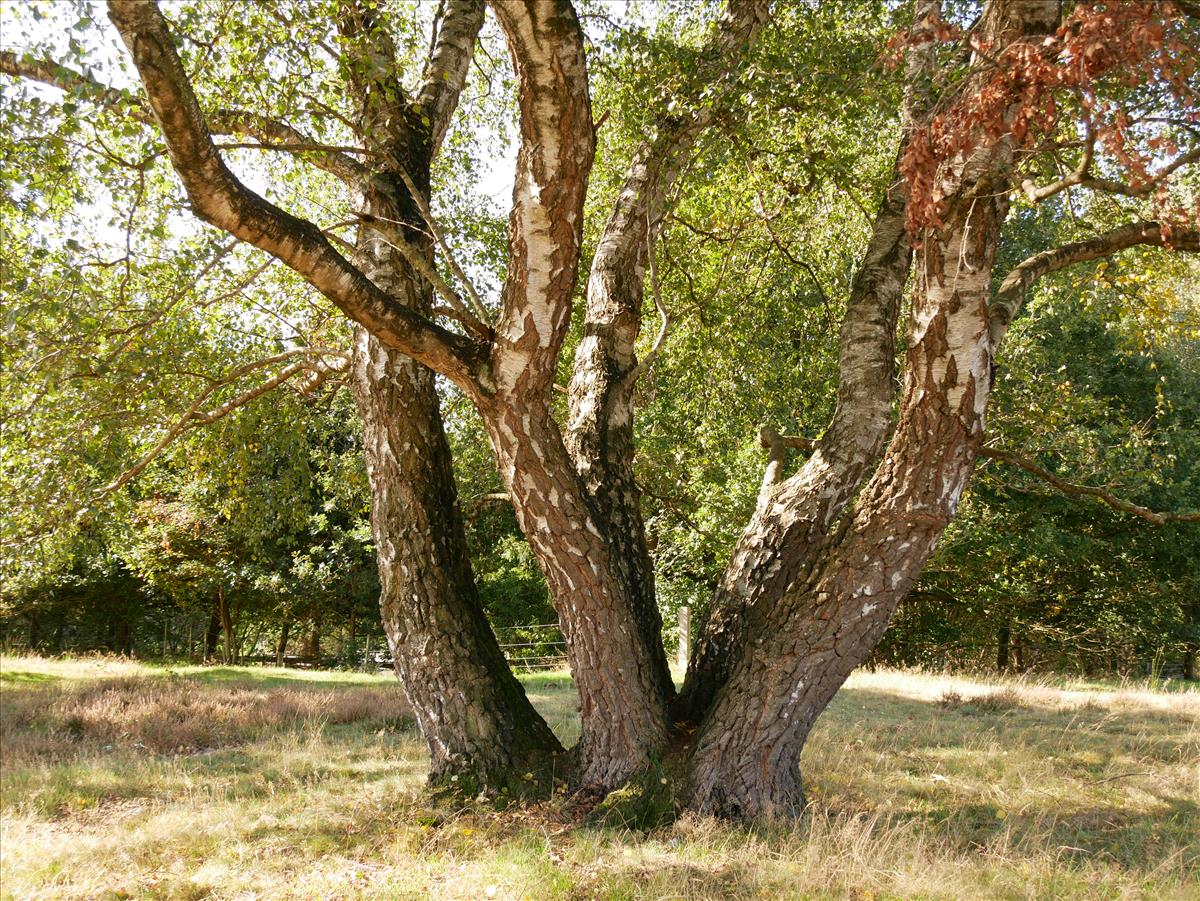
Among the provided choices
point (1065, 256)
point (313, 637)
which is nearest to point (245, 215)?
point (1065, 256)

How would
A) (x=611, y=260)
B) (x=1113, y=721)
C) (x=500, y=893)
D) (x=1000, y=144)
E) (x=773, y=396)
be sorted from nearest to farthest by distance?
(x=500, y=893)
(x=1000, y=144)
(x=611, y=260)
(x=1113, y=721)
(x=773, y=396)

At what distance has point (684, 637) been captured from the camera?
1647 centimetres

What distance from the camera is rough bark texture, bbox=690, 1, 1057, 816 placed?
4.26 m

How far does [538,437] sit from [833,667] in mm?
2161

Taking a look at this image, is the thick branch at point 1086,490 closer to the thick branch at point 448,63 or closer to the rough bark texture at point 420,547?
the rough bark texture at point 420,547

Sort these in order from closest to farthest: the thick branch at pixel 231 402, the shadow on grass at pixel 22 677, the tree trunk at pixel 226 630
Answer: the thick branch at pixel 231 402 → the shadow on grass at pixel 22 677 → the tree trunk at pixel 226 630

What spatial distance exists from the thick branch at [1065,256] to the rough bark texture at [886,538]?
492 millimetres

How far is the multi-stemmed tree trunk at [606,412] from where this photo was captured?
4133 millimetres

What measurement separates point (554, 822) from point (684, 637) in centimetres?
1196

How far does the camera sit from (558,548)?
4.84 meters

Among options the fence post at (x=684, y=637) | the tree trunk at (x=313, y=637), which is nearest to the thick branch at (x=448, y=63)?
the fence post at (x=684, y=637)

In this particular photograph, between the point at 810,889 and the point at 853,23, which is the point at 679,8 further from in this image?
the point at 810,889

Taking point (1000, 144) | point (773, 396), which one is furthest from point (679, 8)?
point (1000, 144)

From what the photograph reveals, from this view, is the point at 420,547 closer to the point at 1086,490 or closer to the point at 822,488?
the point at 822,488
